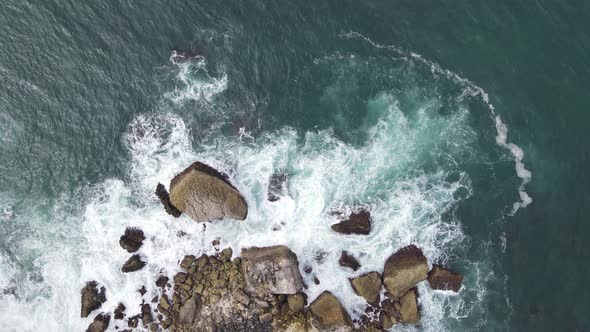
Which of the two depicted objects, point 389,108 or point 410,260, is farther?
point 389,108

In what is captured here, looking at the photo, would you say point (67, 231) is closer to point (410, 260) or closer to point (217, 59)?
point (217, 59)

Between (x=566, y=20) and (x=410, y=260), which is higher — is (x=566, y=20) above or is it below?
above

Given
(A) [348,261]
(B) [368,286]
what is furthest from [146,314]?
(B) [368,286]

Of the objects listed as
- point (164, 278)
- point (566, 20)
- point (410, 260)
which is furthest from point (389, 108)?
point (164, 278)

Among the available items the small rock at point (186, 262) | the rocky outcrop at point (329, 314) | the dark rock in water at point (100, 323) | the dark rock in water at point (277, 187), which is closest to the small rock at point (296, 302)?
the rocky outcrop at point (329, 314)

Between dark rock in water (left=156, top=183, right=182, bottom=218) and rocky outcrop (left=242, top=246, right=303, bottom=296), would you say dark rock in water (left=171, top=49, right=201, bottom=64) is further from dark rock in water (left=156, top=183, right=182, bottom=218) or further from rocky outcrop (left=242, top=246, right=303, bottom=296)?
rocky outcrop (left=242, top=246, right=303, bottom=296)

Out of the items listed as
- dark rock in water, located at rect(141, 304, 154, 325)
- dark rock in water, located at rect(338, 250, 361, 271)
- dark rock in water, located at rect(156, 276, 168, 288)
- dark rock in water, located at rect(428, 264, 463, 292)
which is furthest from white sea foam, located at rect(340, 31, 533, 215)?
dark rock in water, located at rect(141, 304, 154, 325)

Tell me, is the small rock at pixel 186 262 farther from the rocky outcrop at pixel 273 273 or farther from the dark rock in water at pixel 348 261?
the dark rock in water at pixel 348 261
